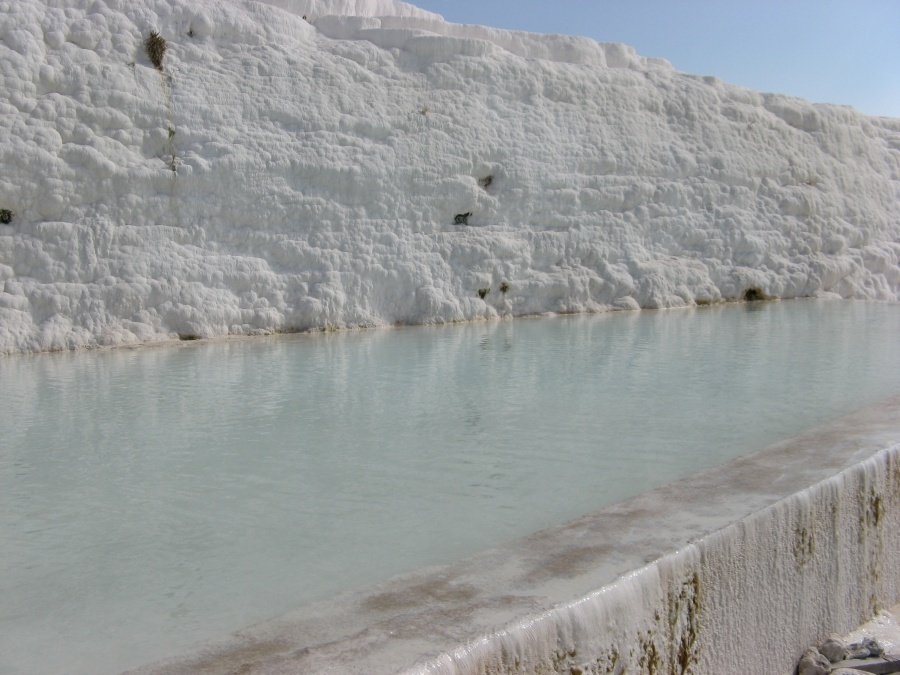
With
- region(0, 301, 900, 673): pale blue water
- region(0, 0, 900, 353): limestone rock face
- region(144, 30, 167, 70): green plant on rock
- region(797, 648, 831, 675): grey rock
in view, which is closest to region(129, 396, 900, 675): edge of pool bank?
region(797, 648, 831, 675): grey rock

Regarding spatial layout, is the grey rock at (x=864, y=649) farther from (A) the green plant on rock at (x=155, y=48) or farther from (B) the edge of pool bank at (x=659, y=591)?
(A) the green plant on rock at (x=155, y=48)

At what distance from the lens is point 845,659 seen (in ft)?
11.5

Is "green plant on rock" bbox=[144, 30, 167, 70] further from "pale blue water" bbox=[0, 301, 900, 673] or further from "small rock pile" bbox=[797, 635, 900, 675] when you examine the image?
"small rock pile" bbox=[797, 635, 900, 675]

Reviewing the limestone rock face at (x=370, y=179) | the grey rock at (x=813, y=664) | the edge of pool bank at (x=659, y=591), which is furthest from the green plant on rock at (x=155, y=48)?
the grey rock at (x=813, y=664)

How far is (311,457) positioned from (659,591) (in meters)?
2.30

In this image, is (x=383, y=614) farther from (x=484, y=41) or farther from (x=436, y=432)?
(x=484, y=41)

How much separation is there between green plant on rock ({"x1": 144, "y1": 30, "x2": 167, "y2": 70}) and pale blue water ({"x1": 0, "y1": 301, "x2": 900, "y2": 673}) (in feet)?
16.1

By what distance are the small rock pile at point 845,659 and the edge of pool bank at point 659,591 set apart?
0.21 feet

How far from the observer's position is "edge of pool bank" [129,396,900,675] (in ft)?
7.48

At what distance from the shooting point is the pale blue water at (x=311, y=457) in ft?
9.12

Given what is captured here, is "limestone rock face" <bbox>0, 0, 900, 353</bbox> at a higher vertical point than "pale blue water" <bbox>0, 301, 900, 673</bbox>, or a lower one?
higher

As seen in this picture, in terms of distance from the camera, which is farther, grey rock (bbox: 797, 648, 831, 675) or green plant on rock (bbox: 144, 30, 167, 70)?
green plant on rock (bbox: 144, 30, 167, 70)

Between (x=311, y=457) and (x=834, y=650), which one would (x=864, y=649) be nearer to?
(x=834, y=650)

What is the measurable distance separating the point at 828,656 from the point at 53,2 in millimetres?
12150
